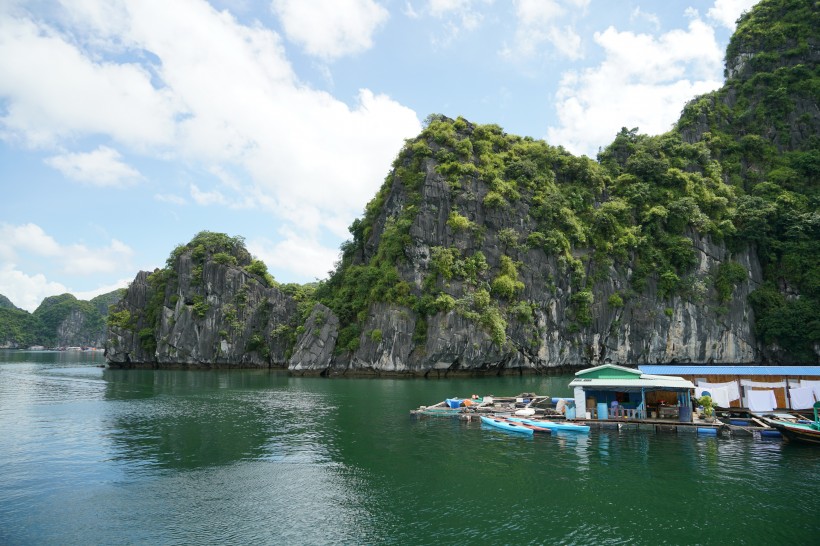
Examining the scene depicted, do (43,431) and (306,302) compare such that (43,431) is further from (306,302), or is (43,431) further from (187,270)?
(187,270)

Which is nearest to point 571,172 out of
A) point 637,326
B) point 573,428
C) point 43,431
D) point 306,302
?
point 637,326

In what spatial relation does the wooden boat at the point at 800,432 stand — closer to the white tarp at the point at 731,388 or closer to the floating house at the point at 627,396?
the floating house at the point at 627,396

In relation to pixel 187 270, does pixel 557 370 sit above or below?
below

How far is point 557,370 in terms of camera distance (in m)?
74.6

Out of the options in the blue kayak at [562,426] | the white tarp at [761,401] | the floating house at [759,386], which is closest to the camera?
the blue kayak at [562,426]

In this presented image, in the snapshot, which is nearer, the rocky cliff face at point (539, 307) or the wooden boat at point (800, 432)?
the wooden boat at point (800, 432)

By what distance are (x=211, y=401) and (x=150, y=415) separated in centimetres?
759

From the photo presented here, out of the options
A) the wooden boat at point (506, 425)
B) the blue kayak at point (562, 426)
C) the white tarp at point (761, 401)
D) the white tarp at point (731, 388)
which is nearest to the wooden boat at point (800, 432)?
the white tarp at point (761, 401)

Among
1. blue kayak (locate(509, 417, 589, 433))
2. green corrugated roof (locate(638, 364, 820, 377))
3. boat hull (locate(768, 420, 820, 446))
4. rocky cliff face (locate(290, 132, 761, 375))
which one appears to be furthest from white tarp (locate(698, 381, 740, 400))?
rocky cliff face (locate(290, 132, 761, 375))

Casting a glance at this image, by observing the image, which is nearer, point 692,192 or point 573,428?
point 573,428

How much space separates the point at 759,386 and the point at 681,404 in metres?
6.53

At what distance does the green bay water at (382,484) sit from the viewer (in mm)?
15141

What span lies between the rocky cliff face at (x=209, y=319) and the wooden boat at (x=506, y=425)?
5959 cm

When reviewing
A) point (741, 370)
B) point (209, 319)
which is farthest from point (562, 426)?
point (209, 319)
